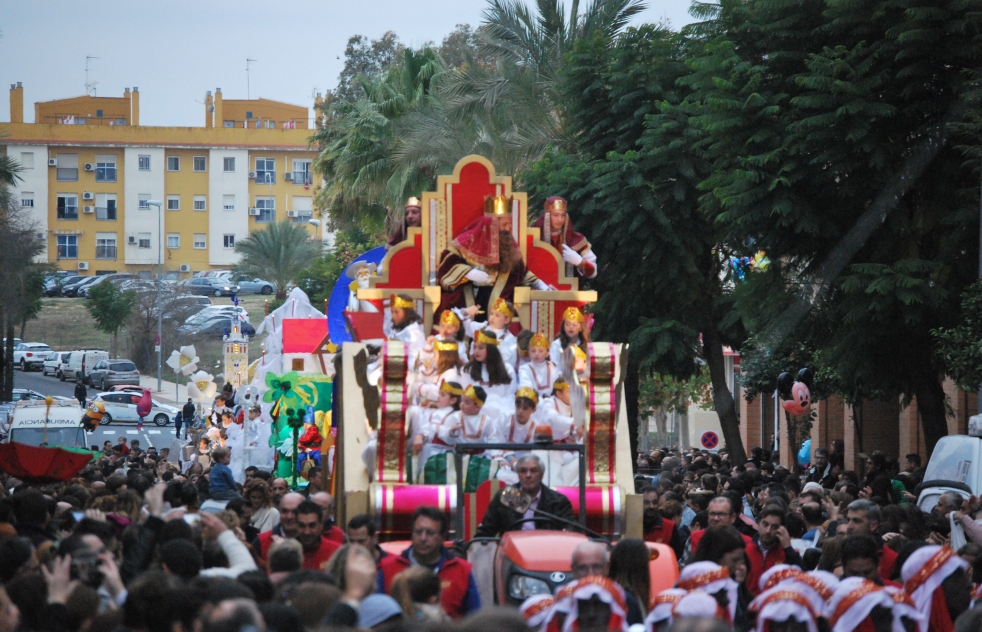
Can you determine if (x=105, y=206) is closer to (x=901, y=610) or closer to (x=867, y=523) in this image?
(x=867, y=523)

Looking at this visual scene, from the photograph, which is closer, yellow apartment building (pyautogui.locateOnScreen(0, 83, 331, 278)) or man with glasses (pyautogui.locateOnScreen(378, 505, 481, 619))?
man with glasses (pyautogui.locateOnScreen(378, 505, 481, 619))

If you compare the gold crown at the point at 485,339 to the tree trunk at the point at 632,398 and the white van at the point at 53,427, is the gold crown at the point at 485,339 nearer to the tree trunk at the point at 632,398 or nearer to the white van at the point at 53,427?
the tree trunk at the point at 632,398

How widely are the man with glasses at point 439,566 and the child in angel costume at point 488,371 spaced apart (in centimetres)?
412

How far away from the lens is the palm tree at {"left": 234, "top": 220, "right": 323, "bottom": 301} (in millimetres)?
74375

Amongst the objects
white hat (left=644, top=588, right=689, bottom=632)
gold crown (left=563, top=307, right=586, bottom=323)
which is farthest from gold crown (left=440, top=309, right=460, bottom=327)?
white hat (left=644, top=588, right=689, bottom=632)

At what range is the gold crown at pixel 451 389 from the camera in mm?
12180

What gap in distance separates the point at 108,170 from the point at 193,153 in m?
5.54

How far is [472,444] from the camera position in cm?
1091

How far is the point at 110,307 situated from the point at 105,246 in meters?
23.2

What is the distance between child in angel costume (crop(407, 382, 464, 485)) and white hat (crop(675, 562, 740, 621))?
4.46 m

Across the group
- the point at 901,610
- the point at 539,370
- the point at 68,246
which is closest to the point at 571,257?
the point at 539,370

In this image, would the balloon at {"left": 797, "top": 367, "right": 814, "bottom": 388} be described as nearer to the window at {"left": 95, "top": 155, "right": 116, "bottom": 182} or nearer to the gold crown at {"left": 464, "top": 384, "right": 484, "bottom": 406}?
the gold crown at {"left": 464, "top": 384, "right": 484, "bottom": 406}

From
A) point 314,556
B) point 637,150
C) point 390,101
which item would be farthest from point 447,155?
point 314,556

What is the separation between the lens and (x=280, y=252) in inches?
2931
